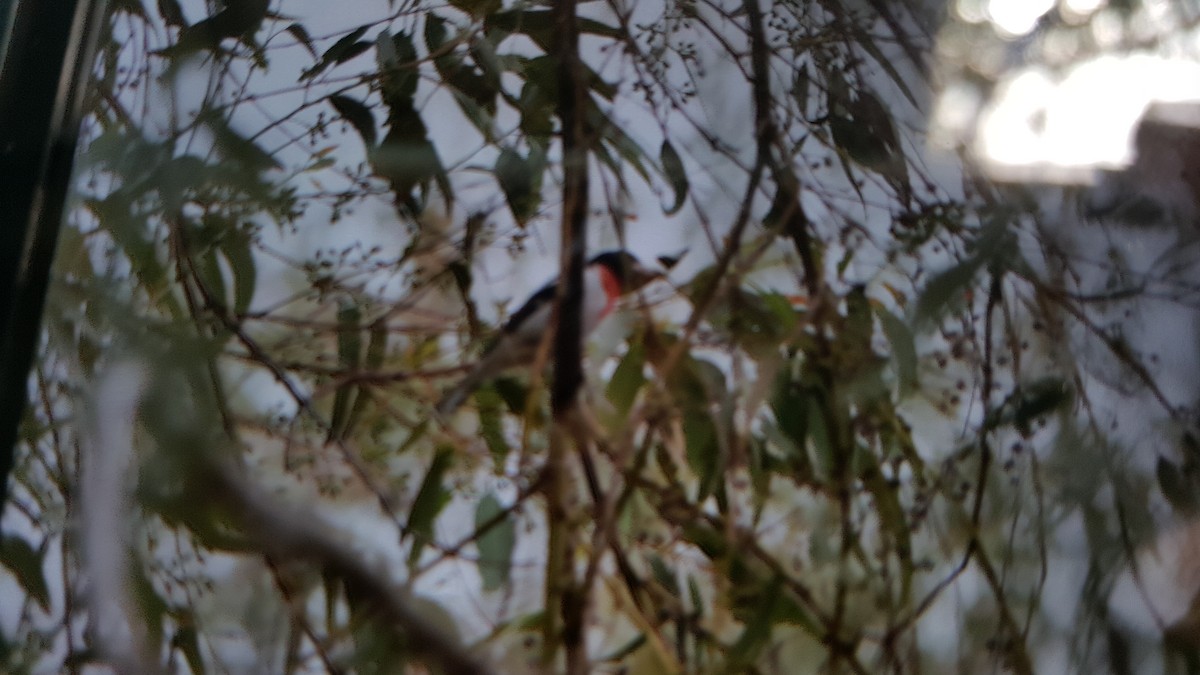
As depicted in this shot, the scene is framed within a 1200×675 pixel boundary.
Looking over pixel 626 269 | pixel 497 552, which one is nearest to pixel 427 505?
pixel 497 552

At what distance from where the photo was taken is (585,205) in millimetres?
446

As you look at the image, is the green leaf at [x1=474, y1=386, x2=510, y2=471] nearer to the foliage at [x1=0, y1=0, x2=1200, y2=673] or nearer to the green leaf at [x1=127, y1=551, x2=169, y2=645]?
the foliage at [x1=0, y1=0, x2=1200, y2=673]

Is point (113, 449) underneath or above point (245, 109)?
underneath

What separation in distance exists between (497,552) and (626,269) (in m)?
0.14

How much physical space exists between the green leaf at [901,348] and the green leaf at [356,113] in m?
0.28

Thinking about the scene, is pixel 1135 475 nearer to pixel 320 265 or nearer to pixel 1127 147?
pixel 1127 147

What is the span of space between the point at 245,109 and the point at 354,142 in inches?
2.7

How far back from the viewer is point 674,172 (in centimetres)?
48

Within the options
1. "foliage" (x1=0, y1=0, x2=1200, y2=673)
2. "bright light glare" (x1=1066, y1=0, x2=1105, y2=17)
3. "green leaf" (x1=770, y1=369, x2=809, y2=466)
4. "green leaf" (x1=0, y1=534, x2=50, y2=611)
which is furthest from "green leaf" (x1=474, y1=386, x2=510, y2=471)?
"bright light glare" (x1=1066, y1=0, x2=1105, y2=17)

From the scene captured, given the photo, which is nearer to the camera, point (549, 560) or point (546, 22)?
point (549, 560)

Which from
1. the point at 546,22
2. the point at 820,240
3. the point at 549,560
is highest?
the point at 546,22

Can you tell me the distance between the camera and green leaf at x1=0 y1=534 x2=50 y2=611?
0.50 meters

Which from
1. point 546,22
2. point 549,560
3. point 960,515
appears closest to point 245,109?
point 546,22

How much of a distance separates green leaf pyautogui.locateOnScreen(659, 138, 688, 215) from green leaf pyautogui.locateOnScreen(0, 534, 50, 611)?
380mm
